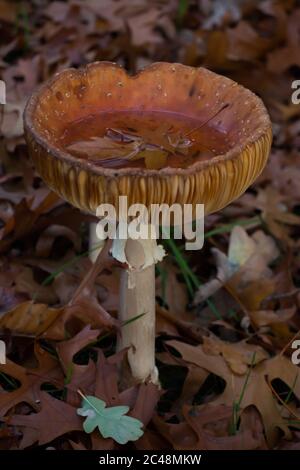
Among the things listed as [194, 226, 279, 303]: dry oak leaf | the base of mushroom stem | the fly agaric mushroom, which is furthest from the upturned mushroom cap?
[194, 226, 279, 303]: dry oak leaf

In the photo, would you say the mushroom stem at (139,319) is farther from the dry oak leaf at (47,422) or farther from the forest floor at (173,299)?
the dry oak leaf at (47,422)

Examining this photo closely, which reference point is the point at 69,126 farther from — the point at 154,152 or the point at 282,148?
the point at 282,148

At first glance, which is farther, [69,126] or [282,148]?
[282,148]

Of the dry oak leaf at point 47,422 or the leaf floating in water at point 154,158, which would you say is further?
the dry oak leaf at point 47,422

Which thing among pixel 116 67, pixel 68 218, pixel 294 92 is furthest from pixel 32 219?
pixel 294 92

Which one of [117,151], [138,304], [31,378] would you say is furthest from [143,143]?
[31,378]

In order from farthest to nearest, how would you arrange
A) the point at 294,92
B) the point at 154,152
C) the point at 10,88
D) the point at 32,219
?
the point at 294,92 → the point at 10,88 → the point at 32,219 → the point at 154,152

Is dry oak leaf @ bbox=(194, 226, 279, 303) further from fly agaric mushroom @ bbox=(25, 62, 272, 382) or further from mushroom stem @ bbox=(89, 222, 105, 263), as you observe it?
fly agaric mushroom @ bbox=(25, 62, 272, 382)

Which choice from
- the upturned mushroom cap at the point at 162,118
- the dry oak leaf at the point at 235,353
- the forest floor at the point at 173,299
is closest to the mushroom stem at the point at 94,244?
the forest floor at the point at 173,299
